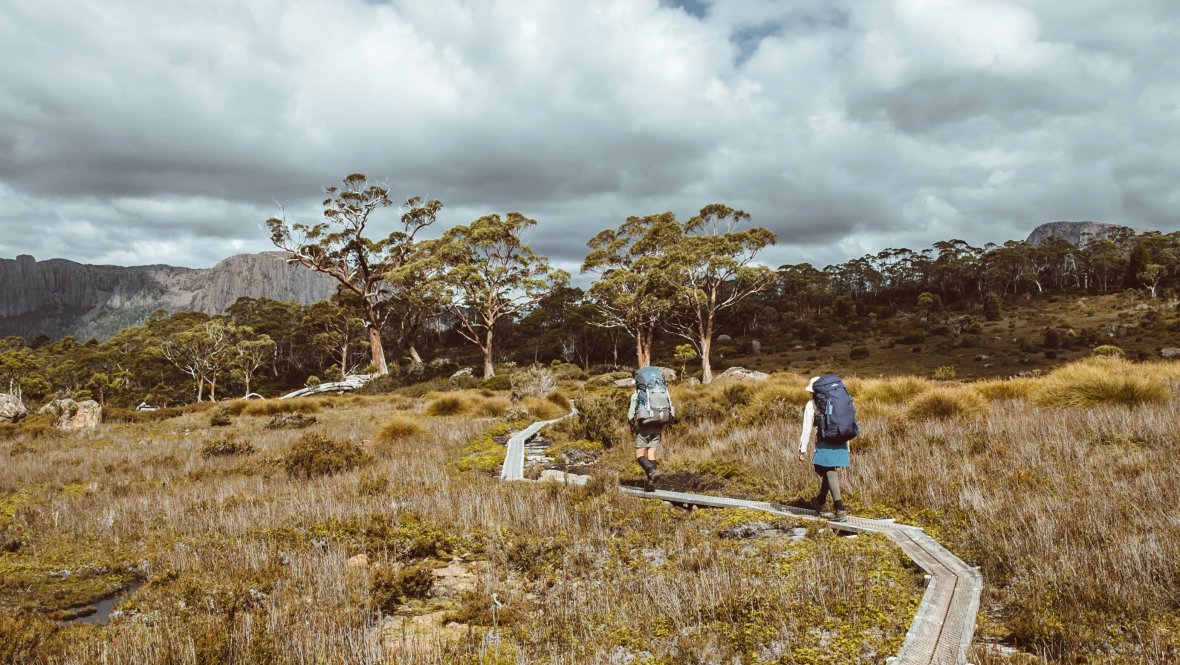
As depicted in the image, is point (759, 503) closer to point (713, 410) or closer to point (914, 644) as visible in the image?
point (914, 644)

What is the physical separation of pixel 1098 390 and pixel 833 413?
339 inches

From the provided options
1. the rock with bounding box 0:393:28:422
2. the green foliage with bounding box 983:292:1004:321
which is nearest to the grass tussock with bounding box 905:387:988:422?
the rock with bounding box 0:393:28:422

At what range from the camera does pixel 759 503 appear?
23.0 ft

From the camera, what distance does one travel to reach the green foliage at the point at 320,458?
33.8 ft

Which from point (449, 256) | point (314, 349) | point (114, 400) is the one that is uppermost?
point (449, 256)

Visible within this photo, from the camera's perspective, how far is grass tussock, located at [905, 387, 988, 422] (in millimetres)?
11086

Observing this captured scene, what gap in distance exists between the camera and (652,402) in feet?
26.3

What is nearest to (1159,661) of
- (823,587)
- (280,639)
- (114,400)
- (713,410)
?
(823,587)

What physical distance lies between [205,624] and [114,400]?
2541 inches

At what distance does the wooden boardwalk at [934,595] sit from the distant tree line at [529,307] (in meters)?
28.8

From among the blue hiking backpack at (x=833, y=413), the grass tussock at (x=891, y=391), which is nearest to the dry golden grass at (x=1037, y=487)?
the grass tussock at (x=891, y=391)

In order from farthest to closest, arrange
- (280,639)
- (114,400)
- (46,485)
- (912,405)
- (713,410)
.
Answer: (114,400) < (713,410) < (912,405) < (46,485) < (280,639)

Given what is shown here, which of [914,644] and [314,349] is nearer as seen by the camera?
[914,644]

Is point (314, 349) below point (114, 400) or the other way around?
the other way around
